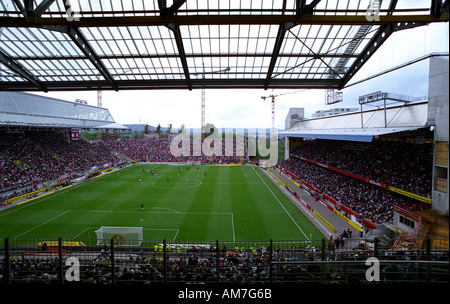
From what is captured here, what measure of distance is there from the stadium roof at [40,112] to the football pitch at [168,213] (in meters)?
10.6

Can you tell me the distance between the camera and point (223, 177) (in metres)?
42.0

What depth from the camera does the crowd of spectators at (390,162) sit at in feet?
60.6

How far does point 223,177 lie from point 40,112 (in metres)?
30.0

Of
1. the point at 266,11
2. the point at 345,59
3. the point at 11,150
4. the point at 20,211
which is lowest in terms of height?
the point at 20,211

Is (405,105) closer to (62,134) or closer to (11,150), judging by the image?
(11,150)

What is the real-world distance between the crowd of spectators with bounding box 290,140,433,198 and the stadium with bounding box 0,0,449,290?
0.16 m

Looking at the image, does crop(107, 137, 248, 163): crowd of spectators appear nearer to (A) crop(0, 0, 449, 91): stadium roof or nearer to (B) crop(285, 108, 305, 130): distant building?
(B) crop(285, 108, 305, 130): distant building

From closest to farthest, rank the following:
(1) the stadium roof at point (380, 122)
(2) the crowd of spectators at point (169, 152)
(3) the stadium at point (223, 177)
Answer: (3) the stadium at point (223, 177) → (1) the stadium roof at point (380, 122) → (2) the crowd of spectators at point (169, 152)

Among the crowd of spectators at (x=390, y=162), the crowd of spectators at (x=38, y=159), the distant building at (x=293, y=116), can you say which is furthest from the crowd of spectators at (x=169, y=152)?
the crowd of spectators at (x=390, y=162)

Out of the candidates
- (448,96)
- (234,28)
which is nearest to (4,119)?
(234,28)

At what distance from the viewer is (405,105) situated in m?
A: 21.5

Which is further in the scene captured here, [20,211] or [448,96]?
[20,211]

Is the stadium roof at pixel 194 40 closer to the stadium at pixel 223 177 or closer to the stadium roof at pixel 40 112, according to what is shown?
the stadium at pixel 223 177

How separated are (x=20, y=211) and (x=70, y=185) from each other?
1099 cm
